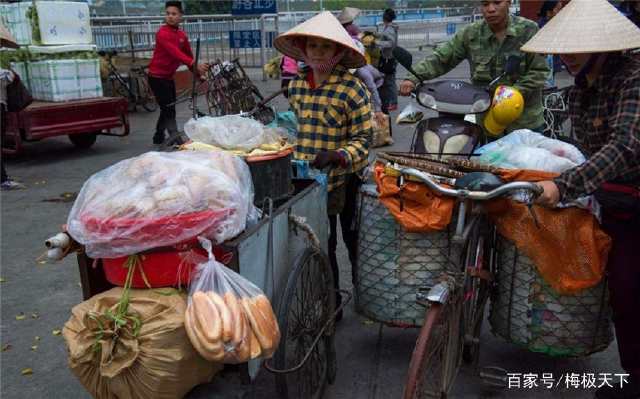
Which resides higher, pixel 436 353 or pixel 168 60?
pixel 168 60

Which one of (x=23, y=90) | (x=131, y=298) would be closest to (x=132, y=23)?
(x=23, y=90)

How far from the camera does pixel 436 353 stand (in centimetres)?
260

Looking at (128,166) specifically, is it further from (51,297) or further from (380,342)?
(51,297)

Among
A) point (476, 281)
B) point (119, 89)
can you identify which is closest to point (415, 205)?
point (476, 281)

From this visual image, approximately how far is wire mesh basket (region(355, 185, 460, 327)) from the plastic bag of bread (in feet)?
3.11

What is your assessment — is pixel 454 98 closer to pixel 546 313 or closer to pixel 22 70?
pixel 546 313

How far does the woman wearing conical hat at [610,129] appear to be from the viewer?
252 cm

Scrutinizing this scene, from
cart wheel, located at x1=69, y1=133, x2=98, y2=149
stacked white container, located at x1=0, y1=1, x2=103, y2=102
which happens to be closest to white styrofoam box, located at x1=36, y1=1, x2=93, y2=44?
stacked white container, located at x1=0, y1=1, x2=103, y2=102

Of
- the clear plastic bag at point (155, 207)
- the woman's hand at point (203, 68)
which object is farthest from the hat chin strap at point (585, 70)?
the woman's hand at point (203, 68)

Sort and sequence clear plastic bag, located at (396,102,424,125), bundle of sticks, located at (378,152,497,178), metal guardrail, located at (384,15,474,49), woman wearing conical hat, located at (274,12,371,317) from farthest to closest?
1. metal guardrail, located at (384,15,474,49)
2. clear plastic bag, located at (396,102,424,125)
3. woman wearing conical hat, located at (274,12,371,317)
4. bundle of sticks, located at (378,152,497,178)

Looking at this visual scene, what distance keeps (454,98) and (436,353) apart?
1406mm

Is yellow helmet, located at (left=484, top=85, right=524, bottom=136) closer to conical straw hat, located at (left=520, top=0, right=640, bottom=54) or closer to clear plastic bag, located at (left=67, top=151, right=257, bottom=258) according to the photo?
conical straw hat, located at (left=520, top=0, right=640, bottom=54)

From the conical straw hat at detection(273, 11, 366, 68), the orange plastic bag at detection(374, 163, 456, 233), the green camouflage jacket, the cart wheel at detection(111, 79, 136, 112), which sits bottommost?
the cart wheel at detection(111, 79, 136, 112)

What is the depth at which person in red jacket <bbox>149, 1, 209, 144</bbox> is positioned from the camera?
8.17 meters
